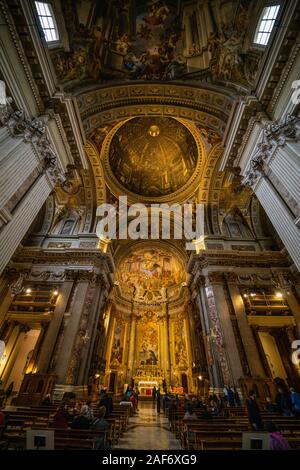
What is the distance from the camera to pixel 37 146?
7246 mm

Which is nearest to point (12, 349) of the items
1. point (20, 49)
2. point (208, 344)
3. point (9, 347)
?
point (9, 347)

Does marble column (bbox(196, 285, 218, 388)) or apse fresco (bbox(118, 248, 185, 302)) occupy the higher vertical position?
apse fresco (bbox(118, 248, 185, 302))

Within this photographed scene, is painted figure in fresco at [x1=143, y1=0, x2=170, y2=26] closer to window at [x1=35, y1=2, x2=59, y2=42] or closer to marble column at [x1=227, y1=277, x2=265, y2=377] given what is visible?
window at [x1=35, y1=2, x2=59, y2=42]

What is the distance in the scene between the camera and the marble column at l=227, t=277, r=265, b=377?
34.9 ft

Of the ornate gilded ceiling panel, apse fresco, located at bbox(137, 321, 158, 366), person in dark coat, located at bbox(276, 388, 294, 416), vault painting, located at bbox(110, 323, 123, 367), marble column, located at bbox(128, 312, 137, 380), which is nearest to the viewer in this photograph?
person in dark coat, located at bbox(276, 388, 294, 416)

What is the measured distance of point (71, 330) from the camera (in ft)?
37.7

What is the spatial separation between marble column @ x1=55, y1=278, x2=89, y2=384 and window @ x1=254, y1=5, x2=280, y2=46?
14.7 metres

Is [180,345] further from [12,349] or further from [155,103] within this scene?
[155,103]

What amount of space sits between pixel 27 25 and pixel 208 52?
754 centimetres

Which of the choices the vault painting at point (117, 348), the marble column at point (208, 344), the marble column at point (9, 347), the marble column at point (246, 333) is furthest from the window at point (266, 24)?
the vault painting at point (117, 348)

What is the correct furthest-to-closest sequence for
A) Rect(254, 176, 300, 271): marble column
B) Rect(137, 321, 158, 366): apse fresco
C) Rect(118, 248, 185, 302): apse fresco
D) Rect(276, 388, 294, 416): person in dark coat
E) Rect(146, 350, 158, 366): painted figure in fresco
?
1. Rect(118, 248, 185, 302): apse fresco
2. Rect(137, 321, 158, 366): apse fresco
3. Rect(146, 350, 158, 366): painted figure in fresco
4. Rect(276, 388, 294, 416): person in dark coat
5. Rect(254, 176, 300, 271): marble column

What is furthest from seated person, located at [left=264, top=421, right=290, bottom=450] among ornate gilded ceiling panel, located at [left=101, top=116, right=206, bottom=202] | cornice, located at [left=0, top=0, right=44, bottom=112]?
ornate gilded ceiling panel, located at [left=101, top=116, right=206, bottom=202]
